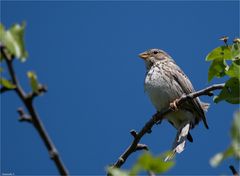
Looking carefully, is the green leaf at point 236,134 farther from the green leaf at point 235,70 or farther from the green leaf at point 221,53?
the green leaf at point 221,53

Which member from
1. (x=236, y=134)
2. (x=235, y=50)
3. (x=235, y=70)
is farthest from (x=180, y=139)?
(x=236, y=134)

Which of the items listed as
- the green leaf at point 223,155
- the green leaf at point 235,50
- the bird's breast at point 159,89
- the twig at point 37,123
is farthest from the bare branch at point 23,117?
the bird's breast at point 159,89

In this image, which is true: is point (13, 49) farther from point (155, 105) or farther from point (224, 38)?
point (155, 105)

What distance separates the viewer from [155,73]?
8969 millimetres

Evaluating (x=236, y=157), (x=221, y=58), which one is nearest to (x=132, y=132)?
(x=221, y=58)

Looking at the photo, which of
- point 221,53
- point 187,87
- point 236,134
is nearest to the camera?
point 236,134

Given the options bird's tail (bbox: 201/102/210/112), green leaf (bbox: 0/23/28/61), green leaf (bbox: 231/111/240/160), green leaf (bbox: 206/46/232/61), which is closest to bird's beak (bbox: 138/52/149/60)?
bird's tail (bbox: 201/102/210/112)

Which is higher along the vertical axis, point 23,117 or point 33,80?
point 33,80

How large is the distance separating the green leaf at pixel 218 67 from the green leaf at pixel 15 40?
2.71 m

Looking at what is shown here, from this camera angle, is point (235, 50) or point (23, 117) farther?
point (235, 50)

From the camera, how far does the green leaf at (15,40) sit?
7.52ft

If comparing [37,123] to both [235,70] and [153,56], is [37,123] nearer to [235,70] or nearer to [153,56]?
[235,70]

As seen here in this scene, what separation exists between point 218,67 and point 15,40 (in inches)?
110

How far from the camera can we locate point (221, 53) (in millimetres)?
4629
